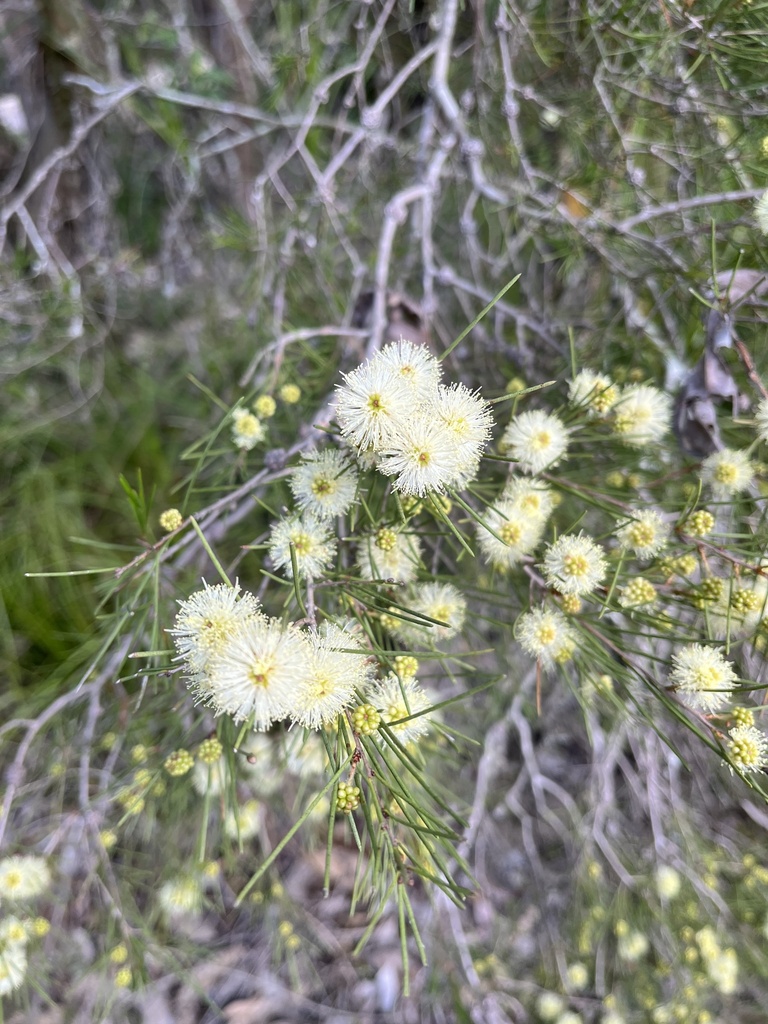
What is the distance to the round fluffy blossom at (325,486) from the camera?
2.03ft

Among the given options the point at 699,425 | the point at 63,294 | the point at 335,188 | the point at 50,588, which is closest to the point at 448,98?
the point at 335,188

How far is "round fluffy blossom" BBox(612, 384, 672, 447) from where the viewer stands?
734 millimetres

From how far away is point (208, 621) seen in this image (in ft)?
1.77

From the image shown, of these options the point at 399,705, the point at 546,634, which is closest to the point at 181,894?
the point at 399,705

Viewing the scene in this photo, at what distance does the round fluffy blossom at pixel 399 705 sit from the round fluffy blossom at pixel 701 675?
26 cm

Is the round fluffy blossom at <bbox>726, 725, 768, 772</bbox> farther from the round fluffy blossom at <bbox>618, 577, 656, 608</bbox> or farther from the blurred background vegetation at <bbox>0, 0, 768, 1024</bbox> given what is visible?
the blurred background vegetation at <bbox>0, 0, 768, 1024</bbox>

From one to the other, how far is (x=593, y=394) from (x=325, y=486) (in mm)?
342

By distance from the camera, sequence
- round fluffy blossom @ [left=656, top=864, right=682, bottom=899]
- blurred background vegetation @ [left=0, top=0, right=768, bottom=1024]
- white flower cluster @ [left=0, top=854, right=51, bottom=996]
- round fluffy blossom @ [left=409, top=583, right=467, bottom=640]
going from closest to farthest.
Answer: round fluffy blossom @ [left=409, top=583, right=467, bottom=640], white flower cluster @ [left=0, top=854, right=51, bottom=996], blurred background vegetation @ [left=0, top=0, right=768, bottom=1024], round fluffy blossom @ [left=656, top=864, right=682, bottom=899]

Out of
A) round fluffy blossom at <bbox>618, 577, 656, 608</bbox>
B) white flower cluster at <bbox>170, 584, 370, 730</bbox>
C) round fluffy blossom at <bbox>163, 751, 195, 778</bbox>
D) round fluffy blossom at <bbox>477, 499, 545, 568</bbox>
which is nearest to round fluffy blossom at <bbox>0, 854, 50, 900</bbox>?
round fluffy blossom at <bbox>163, 751, 195, 778</bbox>

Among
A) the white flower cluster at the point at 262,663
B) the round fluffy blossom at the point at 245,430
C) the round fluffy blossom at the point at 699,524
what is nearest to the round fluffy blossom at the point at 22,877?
the white flower cluster at the point at 262,663

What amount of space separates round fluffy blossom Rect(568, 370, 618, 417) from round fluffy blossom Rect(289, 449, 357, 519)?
303 mm

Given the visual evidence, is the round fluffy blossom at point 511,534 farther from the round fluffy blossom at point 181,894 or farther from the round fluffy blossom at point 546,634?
the round fluffy blossom at point 181,894

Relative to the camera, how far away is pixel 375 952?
1499 millimetres

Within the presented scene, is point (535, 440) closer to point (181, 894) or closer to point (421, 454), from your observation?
point (421, 454)
